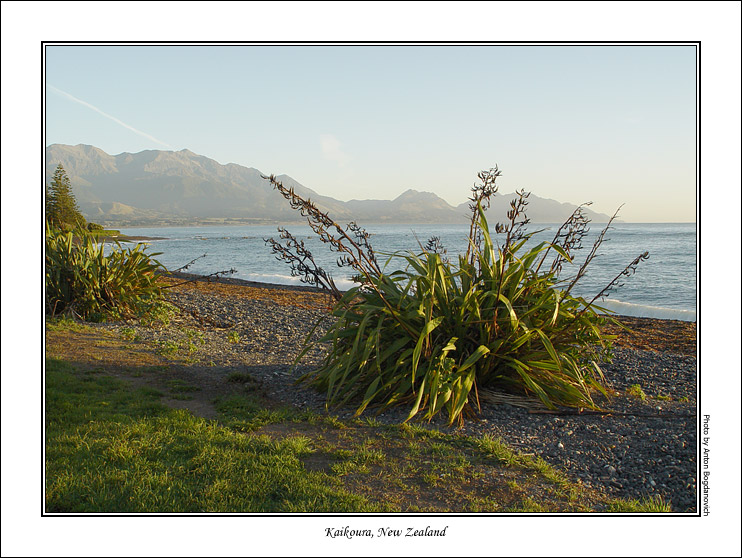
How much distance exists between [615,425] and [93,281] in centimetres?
893

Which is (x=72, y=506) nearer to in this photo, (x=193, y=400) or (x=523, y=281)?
(x=193, y=400)

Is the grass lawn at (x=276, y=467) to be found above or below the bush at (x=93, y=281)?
below

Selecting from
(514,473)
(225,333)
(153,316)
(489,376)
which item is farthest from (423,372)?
(153,316)

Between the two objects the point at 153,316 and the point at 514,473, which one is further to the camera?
the point at 153,316

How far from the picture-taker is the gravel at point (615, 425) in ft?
12.5

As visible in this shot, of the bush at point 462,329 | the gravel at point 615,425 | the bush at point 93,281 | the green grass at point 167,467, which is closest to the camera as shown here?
the green grass at point 167,467

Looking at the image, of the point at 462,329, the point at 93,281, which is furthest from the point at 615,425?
the point at 93,281

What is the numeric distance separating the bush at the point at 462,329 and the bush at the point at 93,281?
19.4 feet

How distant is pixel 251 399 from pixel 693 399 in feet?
16.0

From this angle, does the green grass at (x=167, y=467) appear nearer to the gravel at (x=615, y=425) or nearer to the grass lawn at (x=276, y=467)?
the grass lawn at (x=276, y=467)

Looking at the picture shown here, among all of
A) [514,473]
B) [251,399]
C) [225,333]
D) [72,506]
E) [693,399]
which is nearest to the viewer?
[72,506]

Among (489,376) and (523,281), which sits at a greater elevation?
(523,281)

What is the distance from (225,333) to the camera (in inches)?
368

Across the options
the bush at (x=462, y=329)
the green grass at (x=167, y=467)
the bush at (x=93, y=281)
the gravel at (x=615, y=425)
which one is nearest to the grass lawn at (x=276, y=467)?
the green grass at (x=167, y=467)
